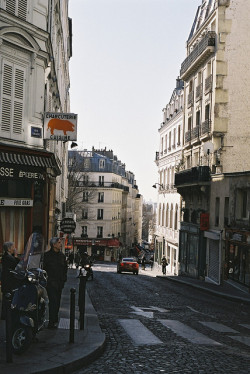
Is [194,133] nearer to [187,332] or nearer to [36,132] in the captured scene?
[36,132]

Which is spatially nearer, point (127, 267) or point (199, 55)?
point (199, 55)

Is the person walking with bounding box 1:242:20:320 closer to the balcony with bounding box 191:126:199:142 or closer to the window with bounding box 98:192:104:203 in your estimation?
the balcony with bounding box 191:126:199:142

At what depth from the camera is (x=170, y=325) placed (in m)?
12.0

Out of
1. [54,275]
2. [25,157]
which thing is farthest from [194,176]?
[54,275]

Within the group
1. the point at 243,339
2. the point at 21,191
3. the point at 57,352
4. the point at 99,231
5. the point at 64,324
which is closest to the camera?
the point at 57,352

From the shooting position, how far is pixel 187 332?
36.6 feet

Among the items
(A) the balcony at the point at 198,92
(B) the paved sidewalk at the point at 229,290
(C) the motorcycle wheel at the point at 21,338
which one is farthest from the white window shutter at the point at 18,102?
(A) the balcony at the point at 198,92

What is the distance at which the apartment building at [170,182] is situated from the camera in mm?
47688

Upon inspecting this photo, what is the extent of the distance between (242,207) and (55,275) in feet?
65.0

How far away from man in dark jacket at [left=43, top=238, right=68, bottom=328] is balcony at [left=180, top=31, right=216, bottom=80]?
2845cm

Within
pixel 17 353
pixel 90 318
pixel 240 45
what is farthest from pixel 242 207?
pixel 17 353

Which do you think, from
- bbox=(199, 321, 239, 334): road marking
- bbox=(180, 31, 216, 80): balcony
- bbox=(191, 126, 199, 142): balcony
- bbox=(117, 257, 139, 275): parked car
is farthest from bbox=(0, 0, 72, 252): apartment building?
bbox=(191, 126, 199, 142): balcony

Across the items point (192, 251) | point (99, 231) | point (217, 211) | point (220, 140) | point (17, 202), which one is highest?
point (220, 140)

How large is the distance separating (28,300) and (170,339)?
10.8 feet
